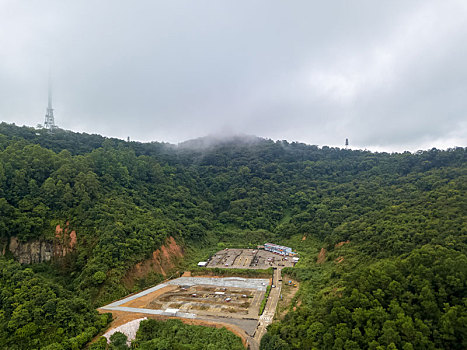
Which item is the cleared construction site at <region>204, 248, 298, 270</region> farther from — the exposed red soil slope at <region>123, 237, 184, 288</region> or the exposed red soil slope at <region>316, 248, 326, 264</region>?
the exposed red soil slope at <region>123, 237, 184, 288</region>

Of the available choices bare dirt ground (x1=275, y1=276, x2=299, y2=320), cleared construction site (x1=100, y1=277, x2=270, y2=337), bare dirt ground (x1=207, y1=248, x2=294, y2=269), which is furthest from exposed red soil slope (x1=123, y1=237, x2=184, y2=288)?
bare dirt ground (x1=275, y1=276, x2=299, y2=320)

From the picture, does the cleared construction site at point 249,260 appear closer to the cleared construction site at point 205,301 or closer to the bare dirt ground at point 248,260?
the bare dirt ground at point 248,260

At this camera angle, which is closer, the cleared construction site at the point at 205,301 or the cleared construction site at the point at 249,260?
the cleared construction site at the point at 205,301

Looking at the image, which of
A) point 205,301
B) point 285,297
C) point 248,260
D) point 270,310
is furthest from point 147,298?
point 248,260

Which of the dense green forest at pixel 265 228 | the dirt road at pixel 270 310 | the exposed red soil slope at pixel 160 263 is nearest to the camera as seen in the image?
the dense green forest at pixel 265 228

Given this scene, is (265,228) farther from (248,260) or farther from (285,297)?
(285,297)

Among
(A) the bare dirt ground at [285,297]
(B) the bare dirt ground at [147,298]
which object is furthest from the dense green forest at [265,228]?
(B) the bare dirt ground at [147,298]

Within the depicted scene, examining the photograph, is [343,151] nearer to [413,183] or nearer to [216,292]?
[413,183]

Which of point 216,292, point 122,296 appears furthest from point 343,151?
point 122,296
